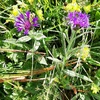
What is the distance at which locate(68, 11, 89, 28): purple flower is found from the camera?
49.0 inches

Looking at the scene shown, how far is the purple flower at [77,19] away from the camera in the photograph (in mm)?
1244

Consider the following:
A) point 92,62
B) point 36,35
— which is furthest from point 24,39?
point 92,62

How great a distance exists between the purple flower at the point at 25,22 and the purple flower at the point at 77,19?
0.16m

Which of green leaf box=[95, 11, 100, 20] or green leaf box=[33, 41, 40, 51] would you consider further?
green leaf box=[95, 11, 100, 20]

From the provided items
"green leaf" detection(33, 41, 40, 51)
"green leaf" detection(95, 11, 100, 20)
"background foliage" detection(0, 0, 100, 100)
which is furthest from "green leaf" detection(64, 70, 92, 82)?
"green leaf" detection(95, 11, 100, 20)

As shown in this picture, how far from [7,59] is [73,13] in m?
0.37

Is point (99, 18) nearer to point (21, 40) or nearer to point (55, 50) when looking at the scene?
point (55, 50)

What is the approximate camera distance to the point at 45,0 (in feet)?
4.68

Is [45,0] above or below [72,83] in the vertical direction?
above

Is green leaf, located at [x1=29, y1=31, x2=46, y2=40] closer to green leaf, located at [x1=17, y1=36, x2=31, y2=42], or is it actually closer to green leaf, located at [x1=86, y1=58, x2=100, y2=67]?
green leaf, located at [x1=17, y1=36, x2=31, y2=42]

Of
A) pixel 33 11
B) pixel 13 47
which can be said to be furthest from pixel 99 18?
pixel 13 47

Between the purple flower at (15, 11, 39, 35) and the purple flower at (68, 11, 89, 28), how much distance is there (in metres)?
0.16

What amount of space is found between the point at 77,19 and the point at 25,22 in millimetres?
222

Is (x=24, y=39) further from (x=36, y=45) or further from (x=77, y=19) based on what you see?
(x=77, y=19)
